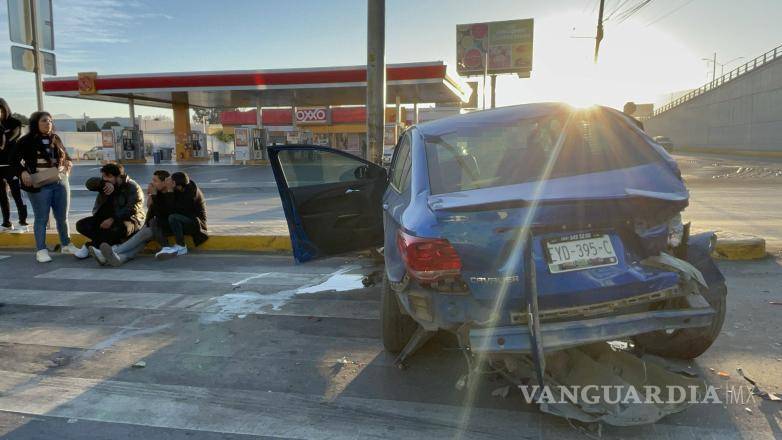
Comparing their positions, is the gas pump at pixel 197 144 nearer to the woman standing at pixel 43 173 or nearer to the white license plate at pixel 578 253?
the woman standing at pixel 43 173

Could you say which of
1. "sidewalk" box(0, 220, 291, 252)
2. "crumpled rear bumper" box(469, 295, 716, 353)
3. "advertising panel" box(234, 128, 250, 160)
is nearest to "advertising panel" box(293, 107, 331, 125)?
"advertising panel" box(234, 128, 250, 160)

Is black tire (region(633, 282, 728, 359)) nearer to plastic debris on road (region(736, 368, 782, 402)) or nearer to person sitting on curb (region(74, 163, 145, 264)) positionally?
plastic debris on road (region(736, 368, 782, 402))

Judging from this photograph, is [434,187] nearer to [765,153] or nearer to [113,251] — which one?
[113,251]

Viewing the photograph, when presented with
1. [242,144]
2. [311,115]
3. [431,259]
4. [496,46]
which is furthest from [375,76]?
[496,46]

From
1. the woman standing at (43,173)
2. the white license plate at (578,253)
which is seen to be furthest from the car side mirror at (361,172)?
the woman standing at (43,173)

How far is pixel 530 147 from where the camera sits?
3314 millimetres

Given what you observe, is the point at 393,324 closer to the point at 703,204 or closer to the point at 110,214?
the point at 110,214

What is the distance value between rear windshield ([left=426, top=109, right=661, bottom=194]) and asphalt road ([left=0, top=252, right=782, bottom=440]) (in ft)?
4.01

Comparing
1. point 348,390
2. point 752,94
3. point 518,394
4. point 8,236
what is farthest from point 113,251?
point 752,94

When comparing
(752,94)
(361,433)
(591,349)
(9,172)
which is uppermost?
(752,94)

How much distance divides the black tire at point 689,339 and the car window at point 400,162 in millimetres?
1861

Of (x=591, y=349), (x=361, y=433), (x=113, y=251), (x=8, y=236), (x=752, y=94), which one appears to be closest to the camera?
(x=361, y=433)

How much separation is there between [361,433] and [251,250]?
16.4 ft

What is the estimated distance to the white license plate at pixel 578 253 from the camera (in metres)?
2.61
